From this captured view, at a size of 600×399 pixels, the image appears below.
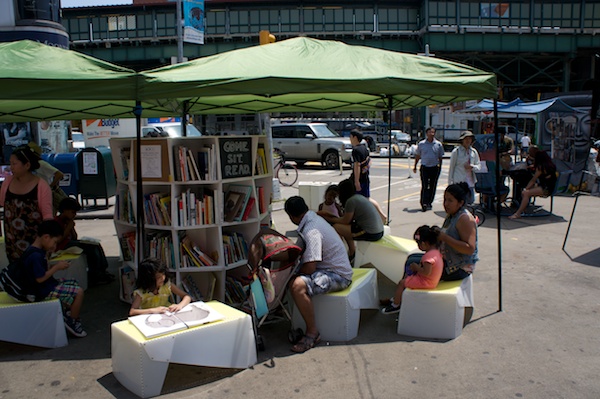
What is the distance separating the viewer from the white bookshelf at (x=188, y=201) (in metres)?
5.80

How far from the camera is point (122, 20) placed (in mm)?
43062

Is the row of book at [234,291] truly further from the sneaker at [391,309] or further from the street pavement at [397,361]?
the sneaker at [391,309]

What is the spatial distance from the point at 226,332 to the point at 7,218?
3.22m

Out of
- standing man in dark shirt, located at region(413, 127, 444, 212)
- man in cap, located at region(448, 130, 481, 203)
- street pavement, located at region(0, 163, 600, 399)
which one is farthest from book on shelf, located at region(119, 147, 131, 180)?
standing man in dark shirt, located at region(413, 127, 444, 212)

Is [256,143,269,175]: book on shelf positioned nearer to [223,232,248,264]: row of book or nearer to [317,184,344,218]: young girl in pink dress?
[223,232,248,264]: row of book

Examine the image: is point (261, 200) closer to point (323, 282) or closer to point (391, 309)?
point (323, 282)

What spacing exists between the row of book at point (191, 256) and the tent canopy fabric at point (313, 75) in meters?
1.58

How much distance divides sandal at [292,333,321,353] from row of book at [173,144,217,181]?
78.0 inches

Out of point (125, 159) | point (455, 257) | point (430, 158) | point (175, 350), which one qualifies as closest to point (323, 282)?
point (455, 257)

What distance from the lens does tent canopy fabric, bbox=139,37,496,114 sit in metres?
5.11

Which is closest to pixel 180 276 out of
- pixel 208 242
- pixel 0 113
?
pixel 208 242

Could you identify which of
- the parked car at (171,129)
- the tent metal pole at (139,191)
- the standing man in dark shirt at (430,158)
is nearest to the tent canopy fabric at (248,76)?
the tent metal pole at (139,191)

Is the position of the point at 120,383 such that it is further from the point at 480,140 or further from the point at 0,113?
the point at 480,140

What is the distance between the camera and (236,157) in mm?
6074
